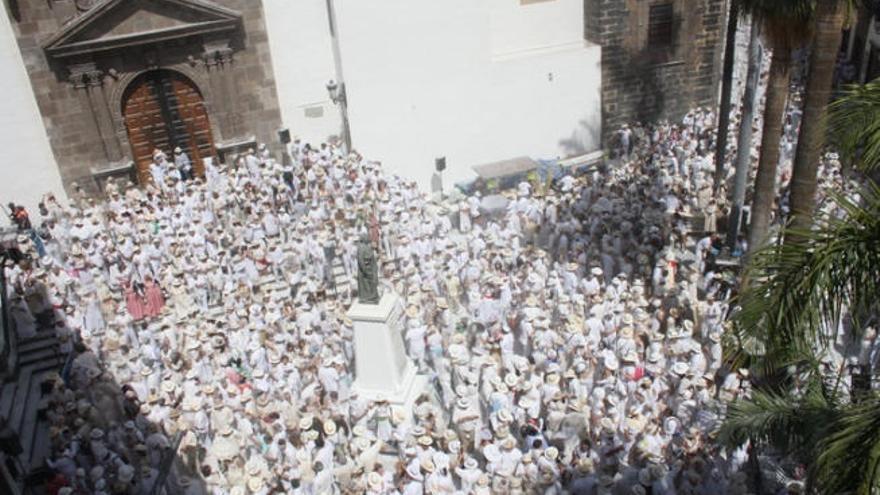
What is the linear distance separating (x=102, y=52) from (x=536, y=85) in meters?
13.4

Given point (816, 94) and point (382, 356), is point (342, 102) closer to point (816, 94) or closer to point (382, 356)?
point (382, 356)

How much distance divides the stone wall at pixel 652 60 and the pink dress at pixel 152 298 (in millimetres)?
16721

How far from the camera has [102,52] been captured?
70.5ft

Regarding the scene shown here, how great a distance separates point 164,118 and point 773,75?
16.9m

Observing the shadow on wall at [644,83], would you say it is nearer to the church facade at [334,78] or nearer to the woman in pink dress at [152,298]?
the church facade at [334,78]

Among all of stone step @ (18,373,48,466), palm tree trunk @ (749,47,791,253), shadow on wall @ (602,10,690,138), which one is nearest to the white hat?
palm tree trunk @ (749,47,791,253)

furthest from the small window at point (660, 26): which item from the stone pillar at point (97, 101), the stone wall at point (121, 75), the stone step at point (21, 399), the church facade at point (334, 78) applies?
the stone step at point (21, 399)

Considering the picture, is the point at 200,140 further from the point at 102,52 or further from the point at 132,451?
the point at 132,451

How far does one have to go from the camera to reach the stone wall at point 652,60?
26109 mm

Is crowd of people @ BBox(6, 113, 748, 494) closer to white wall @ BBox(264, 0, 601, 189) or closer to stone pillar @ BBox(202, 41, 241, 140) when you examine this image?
stone pillar @ BBox(202, 41, 241, 140)

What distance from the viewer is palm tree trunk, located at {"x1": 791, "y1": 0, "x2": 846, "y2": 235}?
1215 centimetres

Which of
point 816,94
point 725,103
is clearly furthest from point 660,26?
point 816,94

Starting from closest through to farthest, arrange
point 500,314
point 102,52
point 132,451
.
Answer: point 132,451, point 500,314, point 102,52

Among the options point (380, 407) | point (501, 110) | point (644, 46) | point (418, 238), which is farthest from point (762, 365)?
point (644, 46)
